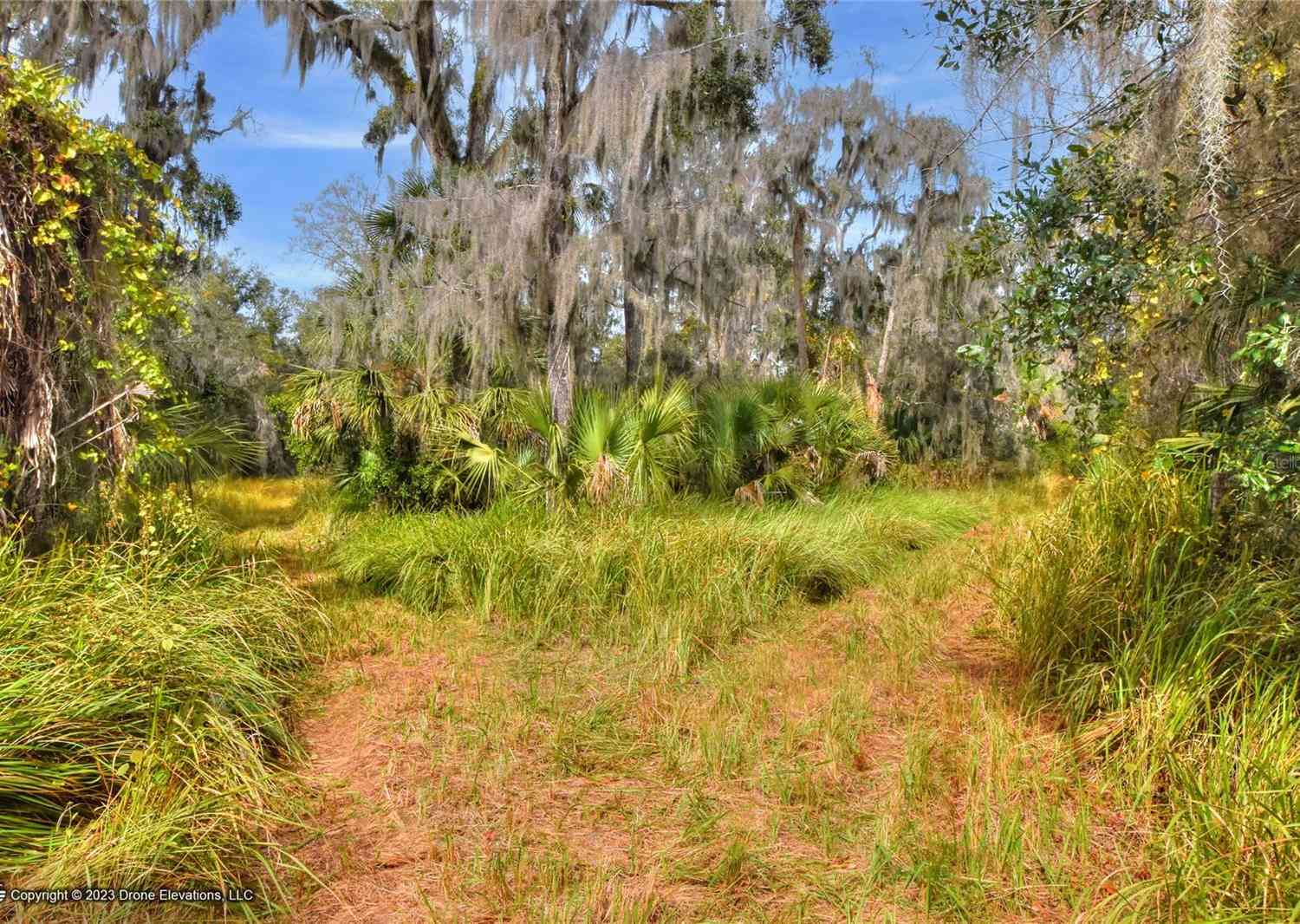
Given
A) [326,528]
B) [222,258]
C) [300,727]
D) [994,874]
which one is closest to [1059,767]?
[994,874]

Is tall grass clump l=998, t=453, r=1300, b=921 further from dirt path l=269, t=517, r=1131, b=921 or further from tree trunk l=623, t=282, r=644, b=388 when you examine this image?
tree trunk l=623, t=282, r=644, b=388

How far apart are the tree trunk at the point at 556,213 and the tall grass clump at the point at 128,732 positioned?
5.96 m

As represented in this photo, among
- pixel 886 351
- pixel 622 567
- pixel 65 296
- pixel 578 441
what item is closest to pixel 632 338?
pixel 886 351

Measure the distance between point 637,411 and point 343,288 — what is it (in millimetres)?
6954

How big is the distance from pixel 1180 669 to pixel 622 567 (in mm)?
3841

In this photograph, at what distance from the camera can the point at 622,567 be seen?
258 inches

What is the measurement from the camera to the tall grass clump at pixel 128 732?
3.05 meters

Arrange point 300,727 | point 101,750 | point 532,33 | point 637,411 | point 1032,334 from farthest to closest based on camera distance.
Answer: point 532,33
point 637,411
point 300,727
point 1032,334
point 101,750

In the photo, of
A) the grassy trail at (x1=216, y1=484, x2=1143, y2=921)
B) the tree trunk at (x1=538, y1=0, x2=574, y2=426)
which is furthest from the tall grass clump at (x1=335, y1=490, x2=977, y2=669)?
the tree trunk at (x1=538, y1=0, x2=574, y2=426)

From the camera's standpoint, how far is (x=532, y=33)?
1059cm

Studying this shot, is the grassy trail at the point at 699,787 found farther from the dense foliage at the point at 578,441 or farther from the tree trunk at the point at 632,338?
the tree trunk at the point at 632,338

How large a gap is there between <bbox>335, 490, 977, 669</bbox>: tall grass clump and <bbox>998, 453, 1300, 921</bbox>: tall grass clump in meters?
1.84

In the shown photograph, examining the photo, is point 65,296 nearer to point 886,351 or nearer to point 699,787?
point 699,787

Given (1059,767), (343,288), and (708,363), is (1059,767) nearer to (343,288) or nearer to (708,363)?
(343,288)
